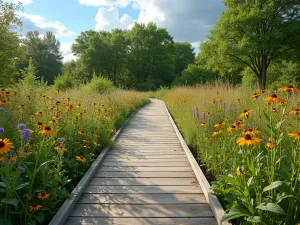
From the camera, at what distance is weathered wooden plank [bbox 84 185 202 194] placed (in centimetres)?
286

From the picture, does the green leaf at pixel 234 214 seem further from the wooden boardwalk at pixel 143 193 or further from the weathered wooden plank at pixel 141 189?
the weathered wooden plank at pixel 141 189

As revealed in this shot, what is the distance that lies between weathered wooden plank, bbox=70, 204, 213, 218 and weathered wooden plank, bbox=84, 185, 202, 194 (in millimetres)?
317

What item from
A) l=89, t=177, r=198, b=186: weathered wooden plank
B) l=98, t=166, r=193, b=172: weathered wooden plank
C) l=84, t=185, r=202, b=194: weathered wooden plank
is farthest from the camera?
l=98, t=166, r=193, b=172: weathered wooden plank

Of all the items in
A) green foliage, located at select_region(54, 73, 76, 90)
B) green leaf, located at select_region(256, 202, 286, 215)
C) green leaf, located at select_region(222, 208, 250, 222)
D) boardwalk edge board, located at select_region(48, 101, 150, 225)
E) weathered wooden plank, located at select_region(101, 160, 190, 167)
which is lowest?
weathered wooden plank, located at select_region(101, 160, 190, 167)

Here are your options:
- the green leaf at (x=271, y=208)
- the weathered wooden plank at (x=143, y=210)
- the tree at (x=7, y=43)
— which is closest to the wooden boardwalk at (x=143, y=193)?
the weathered wooden plank at (x=143, y=210)

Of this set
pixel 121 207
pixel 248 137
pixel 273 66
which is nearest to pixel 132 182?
pixel 121 207

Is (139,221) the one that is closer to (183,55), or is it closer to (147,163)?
(147,163)

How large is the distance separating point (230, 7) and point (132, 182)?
706 inches

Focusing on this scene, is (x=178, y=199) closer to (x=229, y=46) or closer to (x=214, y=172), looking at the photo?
(x=214, y=172)

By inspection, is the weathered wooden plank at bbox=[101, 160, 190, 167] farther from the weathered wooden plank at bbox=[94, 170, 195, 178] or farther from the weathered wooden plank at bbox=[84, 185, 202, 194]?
the weathered wooden plank at bbox=[84, 185, 202, 194]

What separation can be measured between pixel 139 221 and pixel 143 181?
0.93 m

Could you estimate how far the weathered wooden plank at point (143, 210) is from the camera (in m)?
2.36

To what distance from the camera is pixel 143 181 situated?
3.18 metres

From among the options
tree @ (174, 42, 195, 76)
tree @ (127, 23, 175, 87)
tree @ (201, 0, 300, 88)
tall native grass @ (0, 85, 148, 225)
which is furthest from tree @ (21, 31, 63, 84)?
tall native grass @ (0, 85, 148, 225)
